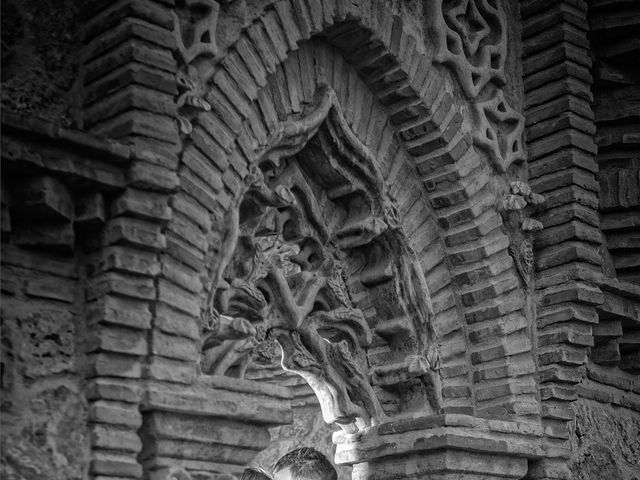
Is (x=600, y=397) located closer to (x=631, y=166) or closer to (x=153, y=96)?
(x=631, y=166)

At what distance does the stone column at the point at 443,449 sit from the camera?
170 inches

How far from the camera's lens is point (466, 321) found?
16.2 feet

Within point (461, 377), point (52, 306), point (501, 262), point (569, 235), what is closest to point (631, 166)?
point (569, 235)

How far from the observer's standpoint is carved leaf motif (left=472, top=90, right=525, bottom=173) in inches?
201

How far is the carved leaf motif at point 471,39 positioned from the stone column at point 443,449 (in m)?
1.69

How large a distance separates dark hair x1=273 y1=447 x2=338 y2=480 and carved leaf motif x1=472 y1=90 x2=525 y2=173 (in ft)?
8.12

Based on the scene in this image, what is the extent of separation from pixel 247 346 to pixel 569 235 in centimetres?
202

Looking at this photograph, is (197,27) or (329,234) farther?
(329,234)

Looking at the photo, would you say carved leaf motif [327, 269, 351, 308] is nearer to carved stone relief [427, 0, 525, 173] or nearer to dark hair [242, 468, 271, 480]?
carved stone relief [427, 0, 525, 173]

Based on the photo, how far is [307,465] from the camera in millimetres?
6641

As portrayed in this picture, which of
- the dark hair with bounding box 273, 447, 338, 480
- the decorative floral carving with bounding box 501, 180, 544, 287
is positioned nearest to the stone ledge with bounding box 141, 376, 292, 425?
the decorative floral carving with bounding box 501, 180, 544, 287

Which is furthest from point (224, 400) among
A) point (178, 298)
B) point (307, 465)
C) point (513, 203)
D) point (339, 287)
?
point (307, 465)

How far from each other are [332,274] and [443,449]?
3.06ft

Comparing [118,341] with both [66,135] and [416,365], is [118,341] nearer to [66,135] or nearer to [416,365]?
[66,135]
